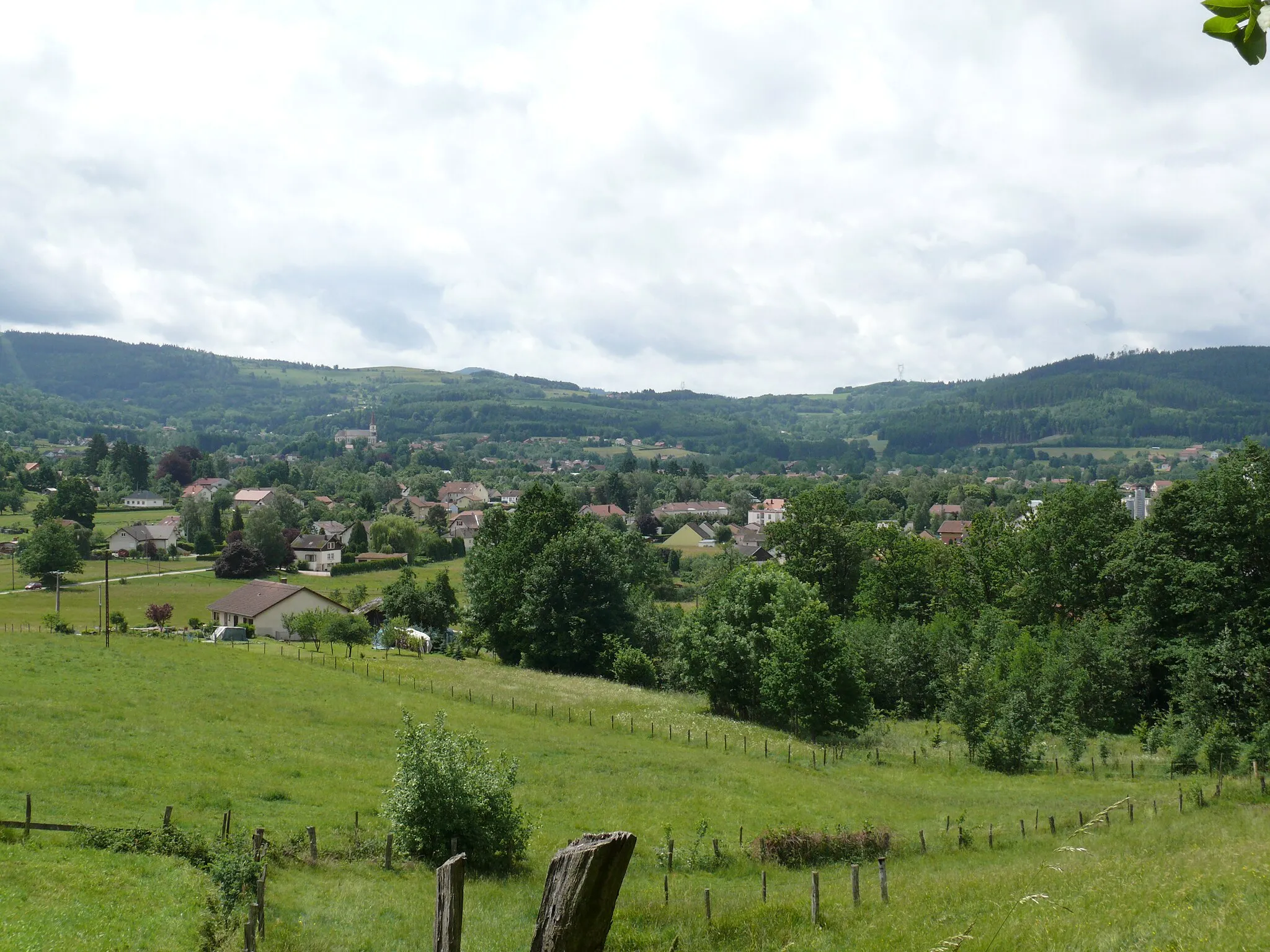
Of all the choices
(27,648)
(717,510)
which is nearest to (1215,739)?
(27,648)

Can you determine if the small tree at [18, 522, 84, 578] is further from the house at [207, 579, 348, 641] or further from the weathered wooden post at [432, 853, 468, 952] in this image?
the weathered wooden post at [432, 853, 468, 952]

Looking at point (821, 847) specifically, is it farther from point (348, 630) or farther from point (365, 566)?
point (365, 566)

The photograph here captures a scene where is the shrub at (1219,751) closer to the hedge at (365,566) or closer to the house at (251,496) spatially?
the hedge at (365,566)

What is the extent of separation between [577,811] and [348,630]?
47520 millimetres

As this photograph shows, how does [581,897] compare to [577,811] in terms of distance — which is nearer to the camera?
[581,897]

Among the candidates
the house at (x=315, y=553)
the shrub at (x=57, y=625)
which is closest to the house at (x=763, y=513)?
the house at (x=315, y=553)

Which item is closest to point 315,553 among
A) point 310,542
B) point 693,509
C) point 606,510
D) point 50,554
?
point 310,542

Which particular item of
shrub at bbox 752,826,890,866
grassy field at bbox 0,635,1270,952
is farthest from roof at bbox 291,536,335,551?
shrub at bbox 752,826,890,866

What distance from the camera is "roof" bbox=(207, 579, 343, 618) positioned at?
70.7 metres

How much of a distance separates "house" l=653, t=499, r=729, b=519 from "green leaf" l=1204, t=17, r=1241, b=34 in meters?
163

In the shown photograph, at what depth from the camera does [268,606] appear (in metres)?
70.4

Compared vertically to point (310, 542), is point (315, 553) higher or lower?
lower

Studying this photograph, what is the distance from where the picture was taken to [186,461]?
196 m

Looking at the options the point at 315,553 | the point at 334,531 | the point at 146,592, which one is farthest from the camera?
the point at 334,531
